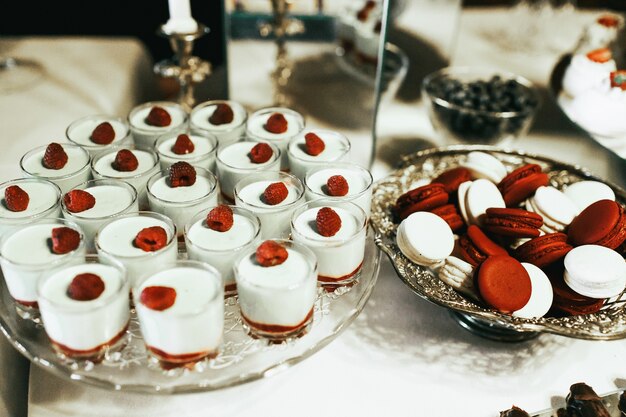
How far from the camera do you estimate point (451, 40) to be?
5.73 ft

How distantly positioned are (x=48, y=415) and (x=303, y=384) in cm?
37

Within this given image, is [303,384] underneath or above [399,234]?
underneath

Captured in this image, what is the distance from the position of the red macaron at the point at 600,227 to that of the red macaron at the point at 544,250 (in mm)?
35

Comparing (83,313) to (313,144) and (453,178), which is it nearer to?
(313,144)

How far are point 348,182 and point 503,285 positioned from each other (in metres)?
0.32

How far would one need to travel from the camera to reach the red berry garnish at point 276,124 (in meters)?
1.17

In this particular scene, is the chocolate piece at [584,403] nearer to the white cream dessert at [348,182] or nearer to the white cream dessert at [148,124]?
the white cream dessert at [348,182]

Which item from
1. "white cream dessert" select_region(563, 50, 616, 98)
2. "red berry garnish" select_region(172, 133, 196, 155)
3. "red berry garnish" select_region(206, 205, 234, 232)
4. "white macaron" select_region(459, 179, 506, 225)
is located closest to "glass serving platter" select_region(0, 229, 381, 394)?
"red berry garnish" select_region(206, 205, 234, 232)

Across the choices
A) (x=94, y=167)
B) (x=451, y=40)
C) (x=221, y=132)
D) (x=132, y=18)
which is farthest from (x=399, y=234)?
(x=132, y=18)

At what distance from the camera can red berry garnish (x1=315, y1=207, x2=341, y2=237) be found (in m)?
0.89

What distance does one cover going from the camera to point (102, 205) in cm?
97

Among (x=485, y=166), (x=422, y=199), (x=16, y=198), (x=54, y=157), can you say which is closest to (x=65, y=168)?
(x=54, y=157)

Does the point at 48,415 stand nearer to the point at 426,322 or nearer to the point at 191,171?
the point at 191,171

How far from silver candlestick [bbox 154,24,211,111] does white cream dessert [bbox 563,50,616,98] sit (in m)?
0.83
